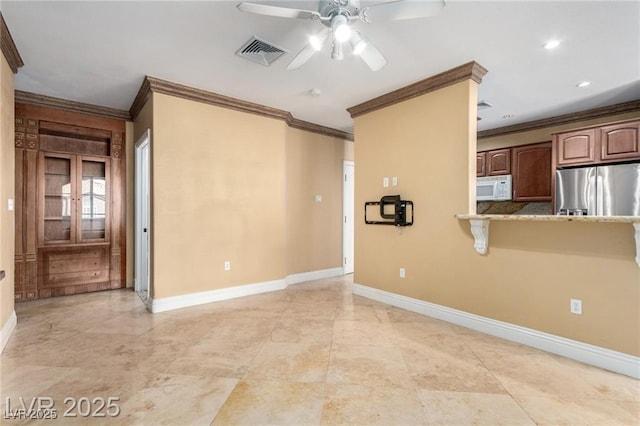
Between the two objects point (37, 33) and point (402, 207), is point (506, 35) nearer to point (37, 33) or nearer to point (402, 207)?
point (402, 207)

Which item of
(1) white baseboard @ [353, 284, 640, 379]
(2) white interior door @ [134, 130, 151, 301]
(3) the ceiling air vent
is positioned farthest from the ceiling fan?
(2) white interior door @ [134, 130, 151, 301]

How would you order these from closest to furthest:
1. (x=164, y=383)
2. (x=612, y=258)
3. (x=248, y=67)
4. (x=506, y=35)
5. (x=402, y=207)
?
(x=164, y=383)
(x=612, y=258)
(x=506, y=35)
(x=248, y=67)
(x=402, y=207)

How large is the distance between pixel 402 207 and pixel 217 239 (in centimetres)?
241

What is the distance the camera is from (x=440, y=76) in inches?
127

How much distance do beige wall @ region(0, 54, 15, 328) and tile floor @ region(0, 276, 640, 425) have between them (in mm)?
403

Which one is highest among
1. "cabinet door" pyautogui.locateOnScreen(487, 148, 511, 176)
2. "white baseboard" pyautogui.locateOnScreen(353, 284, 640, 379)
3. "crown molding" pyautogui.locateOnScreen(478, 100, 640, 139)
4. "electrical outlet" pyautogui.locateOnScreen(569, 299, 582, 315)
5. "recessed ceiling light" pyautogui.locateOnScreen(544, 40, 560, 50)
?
"recessed ceiling light" pyautogui.locateOnScreen(544, 40, 560, 50)

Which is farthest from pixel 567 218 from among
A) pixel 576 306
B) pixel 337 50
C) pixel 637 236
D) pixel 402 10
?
pixel 337 50

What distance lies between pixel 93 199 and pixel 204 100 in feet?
7.84

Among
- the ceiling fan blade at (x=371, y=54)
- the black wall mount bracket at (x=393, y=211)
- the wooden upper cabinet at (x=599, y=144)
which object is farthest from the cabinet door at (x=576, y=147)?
the ceiling fan blade at (x=371, y=54)

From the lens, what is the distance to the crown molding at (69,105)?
391cm

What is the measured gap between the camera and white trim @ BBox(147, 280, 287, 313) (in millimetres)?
3537

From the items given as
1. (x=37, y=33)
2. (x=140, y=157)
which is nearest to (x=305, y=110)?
(x=140, y=157)

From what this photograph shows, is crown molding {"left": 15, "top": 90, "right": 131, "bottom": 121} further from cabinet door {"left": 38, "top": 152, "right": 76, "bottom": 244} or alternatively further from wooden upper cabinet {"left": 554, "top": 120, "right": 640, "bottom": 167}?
wooden upper cabinet {"left": 554, "top": 120, "right": 640, "bottom": 167}

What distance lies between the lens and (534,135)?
4.91 metres
